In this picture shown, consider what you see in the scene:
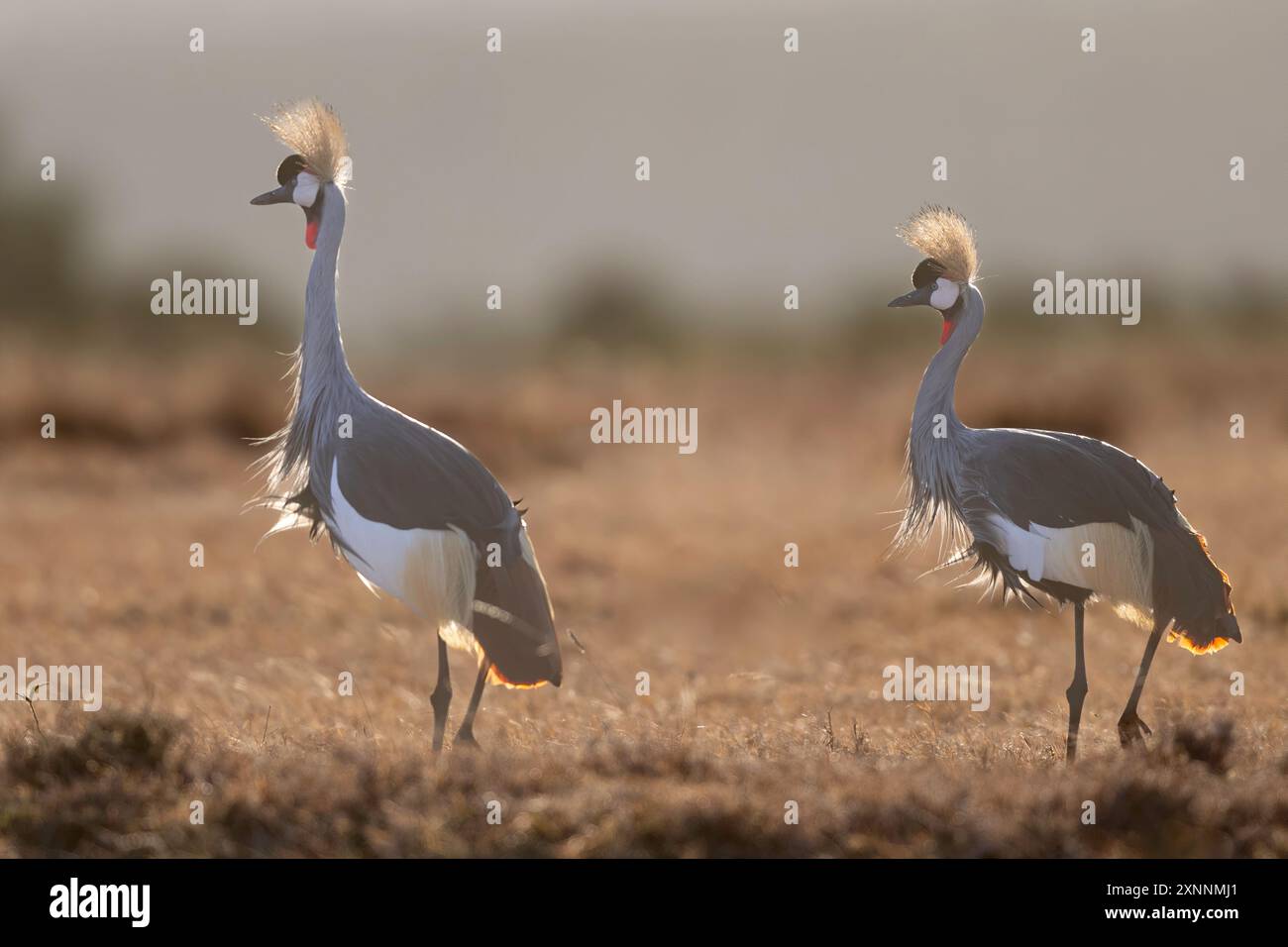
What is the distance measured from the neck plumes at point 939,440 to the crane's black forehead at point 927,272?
0.17 meters

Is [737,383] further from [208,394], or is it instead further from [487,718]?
[487,718]

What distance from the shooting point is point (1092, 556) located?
6.95 metres

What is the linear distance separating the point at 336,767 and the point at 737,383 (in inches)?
809

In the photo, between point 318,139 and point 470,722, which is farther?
point 318,139

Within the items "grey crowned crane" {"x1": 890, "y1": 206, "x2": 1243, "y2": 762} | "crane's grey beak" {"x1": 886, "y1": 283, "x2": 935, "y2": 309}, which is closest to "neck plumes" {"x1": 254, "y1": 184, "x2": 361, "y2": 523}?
"crane's grey beak" {"x1": 886, "y1": 283, "x2": 935, "y2": 309}

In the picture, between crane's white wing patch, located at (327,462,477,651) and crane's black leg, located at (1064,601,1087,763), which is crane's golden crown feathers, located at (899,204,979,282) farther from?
crane's white wing patch, located at (327,462,477,651)

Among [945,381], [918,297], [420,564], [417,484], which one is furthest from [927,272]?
[420,564]

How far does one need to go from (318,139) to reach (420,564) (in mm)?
2145

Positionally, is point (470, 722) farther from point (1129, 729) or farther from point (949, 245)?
point (949, 245)

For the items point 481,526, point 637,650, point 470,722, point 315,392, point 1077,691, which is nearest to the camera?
point 470,722

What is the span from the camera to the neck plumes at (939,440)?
738cm

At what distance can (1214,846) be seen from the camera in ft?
18.9

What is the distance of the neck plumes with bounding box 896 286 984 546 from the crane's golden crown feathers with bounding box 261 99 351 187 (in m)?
2.98
